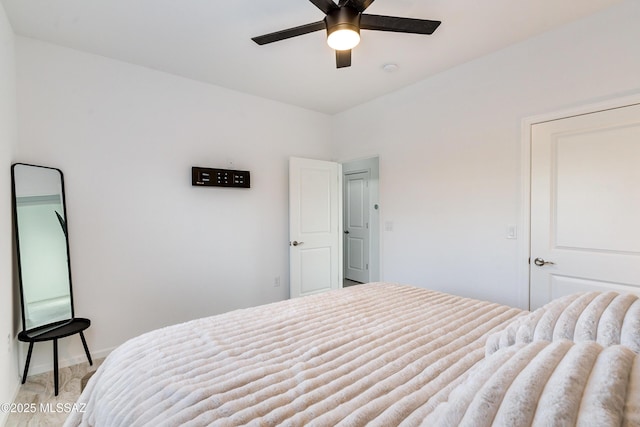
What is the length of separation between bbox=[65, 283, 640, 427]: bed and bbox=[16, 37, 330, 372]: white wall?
1705 mm

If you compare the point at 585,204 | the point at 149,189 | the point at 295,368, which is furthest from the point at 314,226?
the point at 295,368

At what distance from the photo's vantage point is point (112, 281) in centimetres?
271

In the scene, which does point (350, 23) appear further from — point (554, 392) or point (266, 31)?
point (554, 392)

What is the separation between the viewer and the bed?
59 cm

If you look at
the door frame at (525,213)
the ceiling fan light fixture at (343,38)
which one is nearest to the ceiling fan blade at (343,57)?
the ceiling fan light fixture at (343,38)

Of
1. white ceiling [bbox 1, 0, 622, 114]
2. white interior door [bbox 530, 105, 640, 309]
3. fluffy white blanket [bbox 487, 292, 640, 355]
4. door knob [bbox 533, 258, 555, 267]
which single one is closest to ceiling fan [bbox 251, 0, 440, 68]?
white ceiling [bbox 1, 0, 622, 114]

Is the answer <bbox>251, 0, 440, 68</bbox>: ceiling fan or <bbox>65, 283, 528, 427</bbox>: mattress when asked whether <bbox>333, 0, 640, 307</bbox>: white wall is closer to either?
<bbox>65, 283, 528, 427</bbox>: mattress

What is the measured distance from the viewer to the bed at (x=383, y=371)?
0.59 meters

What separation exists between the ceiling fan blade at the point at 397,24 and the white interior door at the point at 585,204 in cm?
135

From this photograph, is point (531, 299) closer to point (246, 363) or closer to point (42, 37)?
point (246, 363)

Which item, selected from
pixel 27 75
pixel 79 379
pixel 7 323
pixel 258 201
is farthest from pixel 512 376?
pixel 27 75

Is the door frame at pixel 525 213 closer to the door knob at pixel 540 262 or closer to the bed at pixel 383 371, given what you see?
the door knob at pixel 540 262

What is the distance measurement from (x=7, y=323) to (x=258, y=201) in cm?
229

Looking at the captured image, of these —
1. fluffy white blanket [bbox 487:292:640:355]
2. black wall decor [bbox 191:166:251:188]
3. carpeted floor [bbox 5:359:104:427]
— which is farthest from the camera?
black wall decor [bbox 191:166:251:188]
